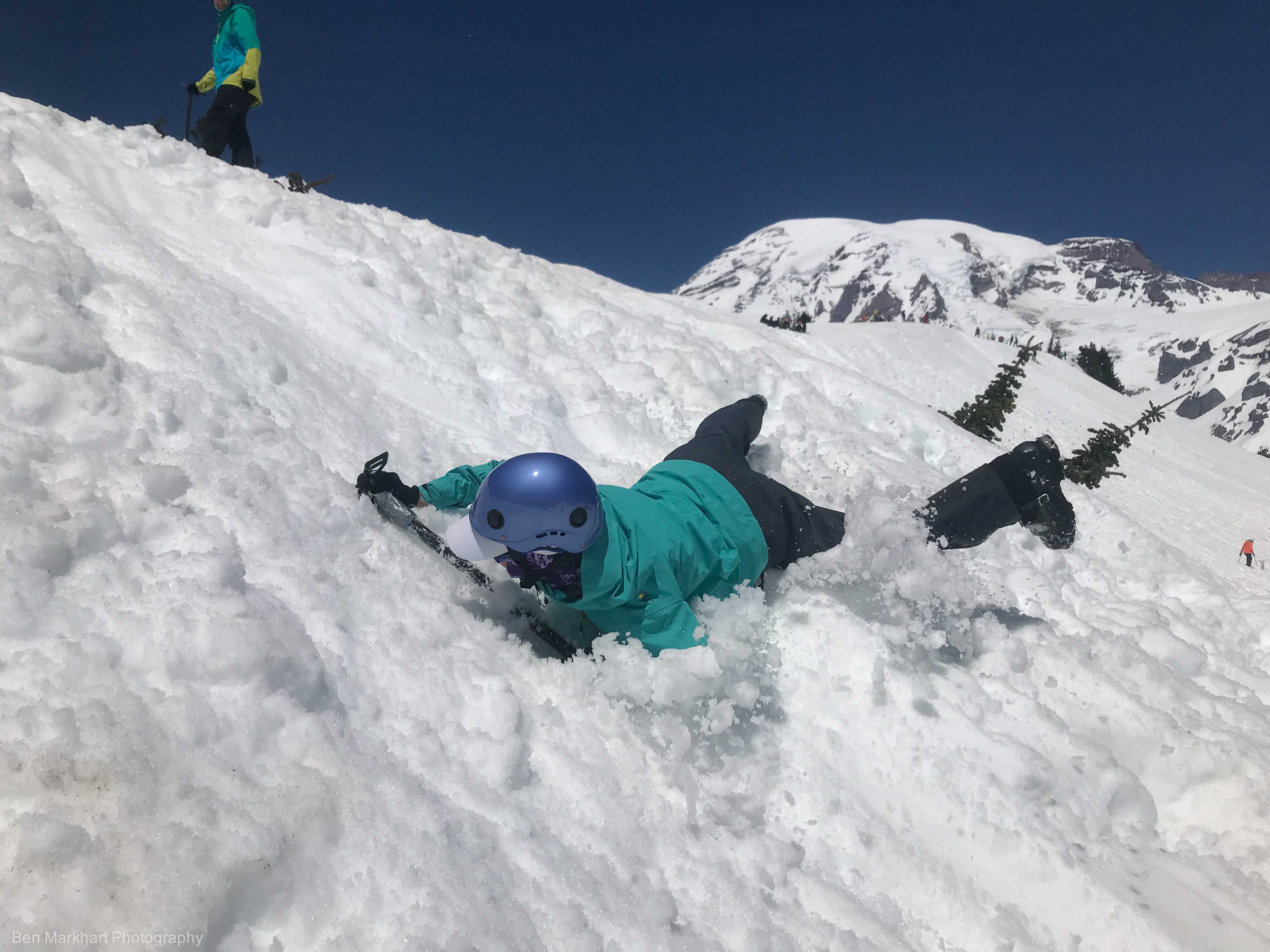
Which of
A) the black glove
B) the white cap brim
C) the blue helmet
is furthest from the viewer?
the black glove

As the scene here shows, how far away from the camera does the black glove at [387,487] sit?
2777mm

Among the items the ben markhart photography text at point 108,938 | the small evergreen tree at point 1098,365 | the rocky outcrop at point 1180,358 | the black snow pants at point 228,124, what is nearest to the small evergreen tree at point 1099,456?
the ben markhart photography text at point 108,938

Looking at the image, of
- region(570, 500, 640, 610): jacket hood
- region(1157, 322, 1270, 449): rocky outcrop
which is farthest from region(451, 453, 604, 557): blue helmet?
region(1157, 322, 1270, 449): rocky outcrop

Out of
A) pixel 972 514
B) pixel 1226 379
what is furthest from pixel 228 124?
pixel 1226 379

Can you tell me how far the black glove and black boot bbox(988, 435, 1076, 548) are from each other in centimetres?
270

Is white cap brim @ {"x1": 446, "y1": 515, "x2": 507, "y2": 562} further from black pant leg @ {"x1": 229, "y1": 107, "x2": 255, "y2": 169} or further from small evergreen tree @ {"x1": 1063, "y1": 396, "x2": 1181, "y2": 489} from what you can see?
small evergreen tree @ {"x1": 1063, "y1": 396, "x2": 1181, "y2": 489}

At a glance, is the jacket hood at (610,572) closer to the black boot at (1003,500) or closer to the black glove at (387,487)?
the black glove at (387,487)

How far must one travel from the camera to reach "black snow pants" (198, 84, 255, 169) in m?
6.41

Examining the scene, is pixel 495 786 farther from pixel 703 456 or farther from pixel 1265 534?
pixel 1265 534

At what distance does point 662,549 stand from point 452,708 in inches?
39.8

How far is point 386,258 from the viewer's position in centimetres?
533

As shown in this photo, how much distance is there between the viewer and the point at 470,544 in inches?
99.3

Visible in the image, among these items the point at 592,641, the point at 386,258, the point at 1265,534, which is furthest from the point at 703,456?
the point at 1265,534

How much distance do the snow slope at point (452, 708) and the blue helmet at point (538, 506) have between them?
42 centimetres
